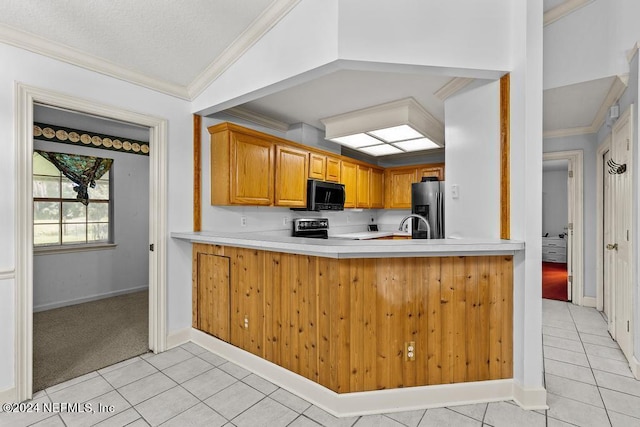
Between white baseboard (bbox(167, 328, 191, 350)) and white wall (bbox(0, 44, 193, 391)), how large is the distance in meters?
0.05

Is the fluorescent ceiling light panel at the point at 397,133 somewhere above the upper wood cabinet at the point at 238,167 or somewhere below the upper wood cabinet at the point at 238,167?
above

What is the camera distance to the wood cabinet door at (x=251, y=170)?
3.04 metres

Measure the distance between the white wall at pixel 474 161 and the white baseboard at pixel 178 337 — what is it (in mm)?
2570

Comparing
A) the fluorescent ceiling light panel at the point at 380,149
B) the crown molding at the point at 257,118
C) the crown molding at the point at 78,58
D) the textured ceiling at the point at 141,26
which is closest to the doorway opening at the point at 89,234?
the crown molding at the point at 78,58

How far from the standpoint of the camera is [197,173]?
3043 mm

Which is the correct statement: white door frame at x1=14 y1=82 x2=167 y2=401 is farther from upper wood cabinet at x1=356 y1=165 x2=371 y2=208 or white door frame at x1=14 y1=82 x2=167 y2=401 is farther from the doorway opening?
upper wood cabinet at x1=356 y1=165 x2=371 y2=208

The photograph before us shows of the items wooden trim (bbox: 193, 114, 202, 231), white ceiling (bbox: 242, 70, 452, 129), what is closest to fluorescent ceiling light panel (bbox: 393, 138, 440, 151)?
white ceiling (bbox: 242, 70, 452, 129)

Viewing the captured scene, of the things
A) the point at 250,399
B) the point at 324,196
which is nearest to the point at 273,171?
the point at 324,196

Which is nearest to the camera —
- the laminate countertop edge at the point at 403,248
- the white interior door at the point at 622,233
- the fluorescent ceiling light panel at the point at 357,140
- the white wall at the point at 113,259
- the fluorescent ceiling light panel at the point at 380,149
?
the laminate countertop edge at the point at 403,248

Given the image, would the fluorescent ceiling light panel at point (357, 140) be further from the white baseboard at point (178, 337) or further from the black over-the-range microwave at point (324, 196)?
the white baseboard at point (178, 337)

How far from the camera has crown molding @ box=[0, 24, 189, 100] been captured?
1.99m

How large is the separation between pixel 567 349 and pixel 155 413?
3.31m

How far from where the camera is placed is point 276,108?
3527mm

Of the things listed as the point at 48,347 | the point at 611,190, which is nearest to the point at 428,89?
the point at 611,190
